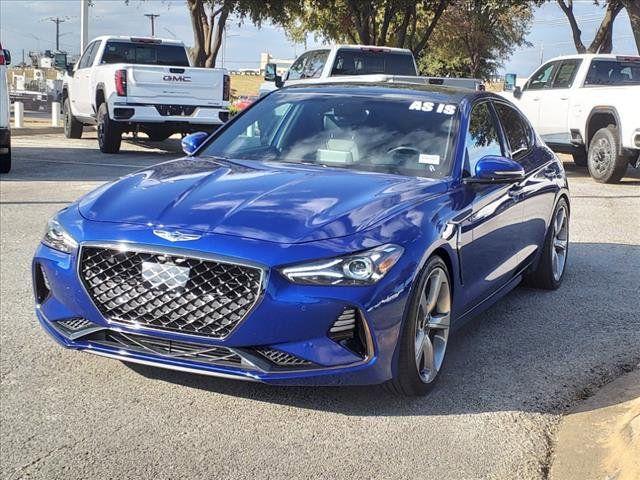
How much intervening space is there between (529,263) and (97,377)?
3.32 metres

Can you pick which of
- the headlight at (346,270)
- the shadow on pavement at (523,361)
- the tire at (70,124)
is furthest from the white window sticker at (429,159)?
the tire at (70,124)

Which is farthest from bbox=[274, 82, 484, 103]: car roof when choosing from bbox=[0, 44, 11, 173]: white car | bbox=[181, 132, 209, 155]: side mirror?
bbox=[0, 44, 11, 173]: white car

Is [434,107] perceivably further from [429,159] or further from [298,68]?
[298,68]

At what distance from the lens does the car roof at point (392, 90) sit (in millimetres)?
5438

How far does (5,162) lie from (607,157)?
9577 millimetres

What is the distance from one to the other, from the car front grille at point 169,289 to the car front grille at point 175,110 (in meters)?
11.0

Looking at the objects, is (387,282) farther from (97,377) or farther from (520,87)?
(520,87)

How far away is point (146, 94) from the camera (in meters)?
14.4

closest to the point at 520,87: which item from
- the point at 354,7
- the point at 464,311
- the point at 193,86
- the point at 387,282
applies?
the point at 193,86

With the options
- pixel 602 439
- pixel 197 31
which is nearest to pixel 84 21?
pixel 197 31

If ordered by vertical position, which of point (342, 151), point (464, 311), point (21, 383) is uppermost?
point (342, 151)

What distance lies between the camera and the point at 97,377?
4.31m

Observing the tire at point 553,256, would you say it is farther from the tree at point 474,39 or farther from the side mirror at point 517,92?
the tree at point 474,39

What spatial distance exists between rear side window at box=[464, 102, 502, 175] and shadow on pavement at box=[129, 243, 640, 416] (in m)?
1.16
